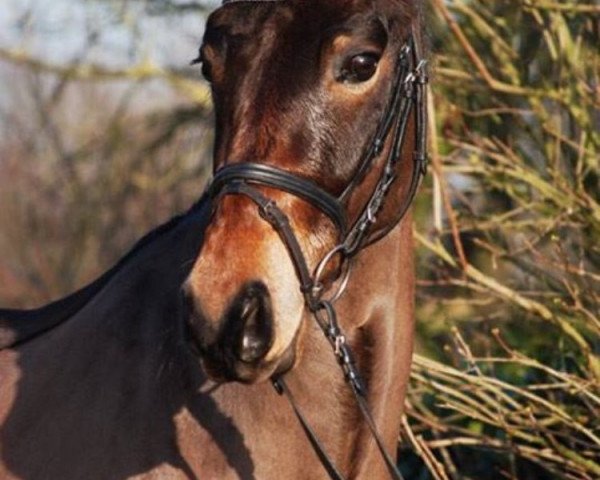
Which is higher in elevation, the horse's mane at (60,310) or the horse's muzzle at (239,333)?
the horse's muzzle at (239,333)

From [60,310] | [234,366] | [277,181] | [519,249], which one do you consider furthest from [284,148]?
[519,249]

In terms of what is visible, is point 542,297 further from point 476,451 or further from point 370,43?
point 370,43

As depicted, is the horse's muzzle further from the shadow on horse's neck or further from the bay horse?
the shadow on horse's neck

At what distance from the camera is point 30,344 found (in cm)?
430

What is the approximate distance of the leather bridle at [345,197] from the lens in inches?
136

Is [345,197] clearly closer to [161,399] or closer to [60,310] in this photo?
[161,399]

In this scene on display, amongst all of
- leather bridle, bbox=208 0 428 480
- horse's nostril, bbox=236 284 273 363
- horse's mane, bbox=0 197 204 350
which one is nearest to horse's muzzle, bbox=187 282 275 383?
horse's nostril, bbox=236 284 273 363

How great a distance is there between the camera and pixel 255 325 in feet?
10.9

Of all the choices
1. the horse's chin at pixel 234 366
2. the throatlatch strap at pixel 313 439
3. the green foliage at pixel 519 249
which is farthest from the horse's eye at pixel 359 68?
the green foliage at pixel 519 249

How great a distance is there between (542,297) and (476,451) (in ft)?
2.31

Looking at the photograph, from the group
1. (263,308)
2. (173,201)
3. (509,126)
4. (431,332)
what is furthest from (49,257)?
(263,308)

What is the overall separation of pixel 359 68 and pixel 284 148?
282 mm

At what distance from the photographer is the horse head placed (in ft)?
10.9

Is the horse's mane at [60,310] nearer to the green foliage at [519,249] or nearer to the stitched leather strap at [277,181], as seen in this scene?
the stitched leather strap at [277,181]
